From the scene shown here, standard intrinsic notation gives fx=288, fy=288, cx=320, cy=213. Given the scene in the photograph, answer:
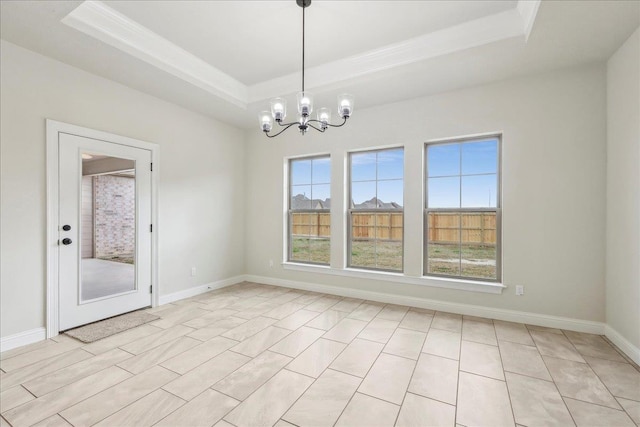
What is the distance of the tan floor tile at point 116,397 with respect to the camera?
1779 millimetres

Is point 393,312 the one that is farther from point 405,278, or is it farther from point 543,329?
point 543,329

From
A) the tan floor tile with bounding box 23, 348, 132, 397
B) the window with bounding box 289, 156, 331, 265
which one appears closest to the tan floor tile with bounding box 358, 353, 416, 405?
the tan floor tile with bounding box 23, 348, 132, 397

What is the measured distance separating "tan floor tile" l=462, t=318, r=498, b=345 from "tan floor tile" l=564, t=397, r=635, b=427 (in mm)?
914

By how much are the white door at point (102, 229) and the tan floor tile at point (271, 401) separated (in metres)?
2.51

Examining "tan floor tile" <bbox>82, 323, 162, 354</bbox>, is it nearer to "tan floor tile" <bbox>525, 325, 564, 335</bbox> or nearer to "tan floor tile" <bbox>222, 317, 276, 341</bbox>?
"tan floor tile" <bbox>222, 317, 276, 341</bbox>

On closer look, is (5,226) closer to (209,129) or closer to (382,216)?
(209,129)

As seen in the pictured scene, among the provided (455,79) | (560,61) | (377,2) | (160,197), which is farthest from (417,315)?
(160,197)

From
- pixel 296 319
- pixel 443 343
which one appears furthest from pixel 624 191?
pixel 296 319

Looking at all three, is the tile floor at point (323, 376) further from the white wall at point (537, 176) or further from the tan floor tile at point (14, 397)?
the white wall at point (537, 176)

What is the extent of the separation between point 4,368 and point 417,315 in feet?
13.0

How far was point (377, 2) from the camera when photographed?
2580 mm

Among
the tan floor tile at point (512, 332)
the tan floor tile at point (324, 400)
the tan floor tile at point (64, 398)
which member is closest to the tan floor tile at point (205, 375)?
the tan floor tile at point (64, 398)

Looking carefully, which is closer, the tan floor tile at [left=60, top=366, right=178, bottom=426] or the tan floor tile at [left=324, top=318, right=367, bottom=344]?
the tan floor tile at [left=60, top=366, right=178, bottom=426]

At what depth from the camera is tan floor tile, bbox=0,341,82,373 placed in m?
2.39
